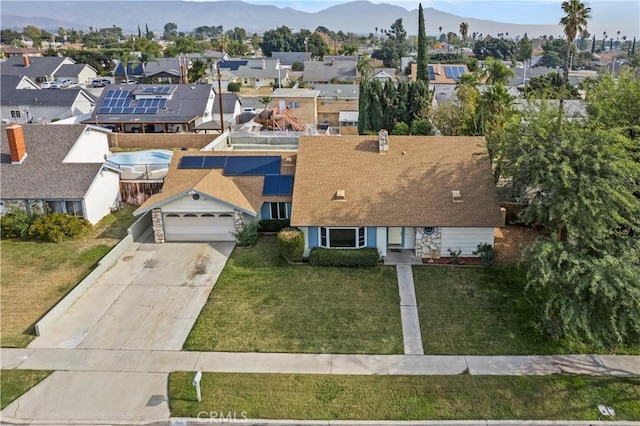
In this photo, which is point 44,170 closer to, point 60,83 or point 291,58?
point 60,83

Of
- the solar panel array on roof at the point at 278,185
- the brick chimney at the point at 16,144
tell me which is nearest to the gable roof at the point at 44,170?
the brick chimney at the point at 16,144

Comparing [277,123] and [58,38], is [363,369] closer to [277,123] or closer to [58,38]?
[277,123]

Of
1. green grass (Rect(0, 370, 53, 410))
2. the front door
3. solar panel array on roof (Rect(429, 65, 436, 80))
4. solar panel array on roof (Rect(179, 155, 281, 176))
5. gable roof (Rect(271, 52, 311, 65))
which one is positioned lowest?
green grass (Rect(0, 370, 53, 410))

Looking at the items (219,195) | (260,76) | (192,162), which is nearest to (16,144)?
(192,162)

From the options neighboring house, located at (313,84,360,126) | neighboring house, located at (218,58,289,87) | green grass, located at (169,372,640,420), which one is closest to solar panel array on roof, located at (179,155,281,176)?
green grass, located at (169,372,640,420)

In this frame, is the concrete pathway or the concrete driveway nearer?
the concrete pathway

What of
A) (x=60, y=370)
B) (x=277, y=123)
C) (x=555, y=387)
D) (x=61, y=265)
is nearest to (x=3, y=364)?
(x=60, y=370)

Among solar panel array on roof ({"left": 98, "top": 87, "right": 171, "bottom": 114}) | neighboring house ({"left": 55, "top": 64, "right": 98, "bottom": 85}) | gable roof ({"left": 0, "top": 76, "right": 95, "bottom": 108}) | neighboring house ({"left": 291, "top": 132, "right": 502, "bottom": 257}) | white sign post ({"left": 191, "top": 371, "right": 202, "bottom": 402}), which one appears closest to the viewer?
white sign post ({"left": 191, "top": 371, "right": 202, "bottom": 402})

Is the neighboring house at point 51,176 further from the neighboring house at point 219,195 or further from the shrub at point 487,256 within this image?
the shrub at point 487,256

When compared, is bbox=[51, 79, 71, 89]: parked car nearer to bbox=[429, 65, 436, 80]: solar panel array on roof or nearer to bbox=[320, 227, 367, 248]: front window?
bbox=[429, 65, 436, 80]: solar panel array on roof
